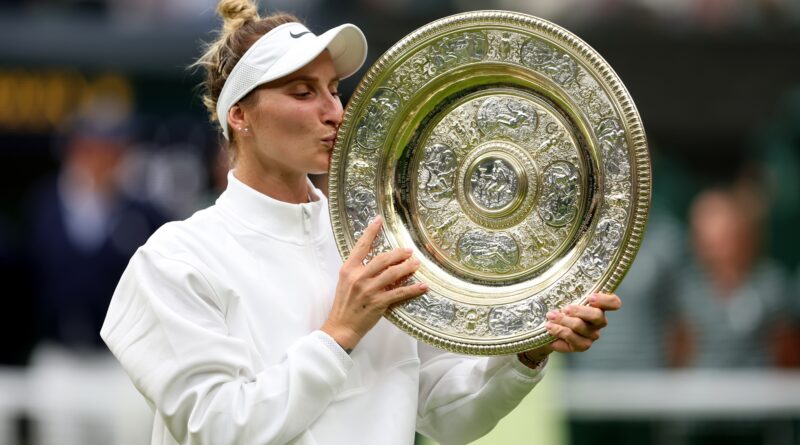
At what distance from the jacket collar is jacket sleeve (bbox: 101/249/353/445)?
0.71 ft

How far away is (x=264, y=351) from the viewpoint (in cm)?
342

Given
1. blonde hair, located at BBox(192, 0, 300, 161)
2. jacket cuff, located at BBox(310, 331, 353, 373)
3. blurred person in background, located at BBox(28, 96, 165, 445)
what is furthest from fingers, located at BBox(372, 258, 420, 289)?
blurred person in background, located at BBox(28, 96, 165, 445)

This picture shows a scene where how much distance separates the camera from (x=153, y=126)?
28.8 feet

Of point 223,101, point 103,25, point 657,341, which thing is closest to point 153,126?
point 103,25

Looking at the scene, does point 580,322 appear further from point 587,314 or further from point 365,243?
point 365,243

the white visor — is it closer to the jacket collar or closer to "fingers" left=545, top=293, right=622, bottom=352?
the jacket collar

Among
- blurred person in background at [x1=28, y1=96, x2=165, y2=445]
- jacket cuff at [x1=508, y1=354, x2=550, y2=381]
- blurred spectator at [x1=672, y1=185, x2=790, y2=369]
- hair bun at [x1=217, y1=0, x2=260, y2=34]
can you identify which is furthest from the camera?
blurred person in background at [x1=28, y1=96, x2=165, y2=445]

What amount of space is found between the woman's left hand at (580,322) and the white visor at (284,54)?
2.26 feet

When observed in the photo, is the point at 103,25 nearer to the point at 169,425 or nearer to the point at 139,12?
the point at 139,12

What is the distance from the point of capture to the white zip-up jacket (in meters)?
3.30

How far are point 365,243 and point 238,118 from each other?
40 centimetres

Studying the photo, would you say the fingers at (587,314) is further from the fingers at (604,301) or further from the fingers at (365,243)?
the fingers at (365,243)

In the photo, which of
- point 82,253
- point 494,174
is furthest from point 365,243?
point 82,253

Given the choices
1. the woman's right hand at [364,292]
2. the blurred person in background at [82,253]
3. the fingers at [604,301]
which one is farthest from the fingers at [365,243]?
the blurred person in background at [82,253]
